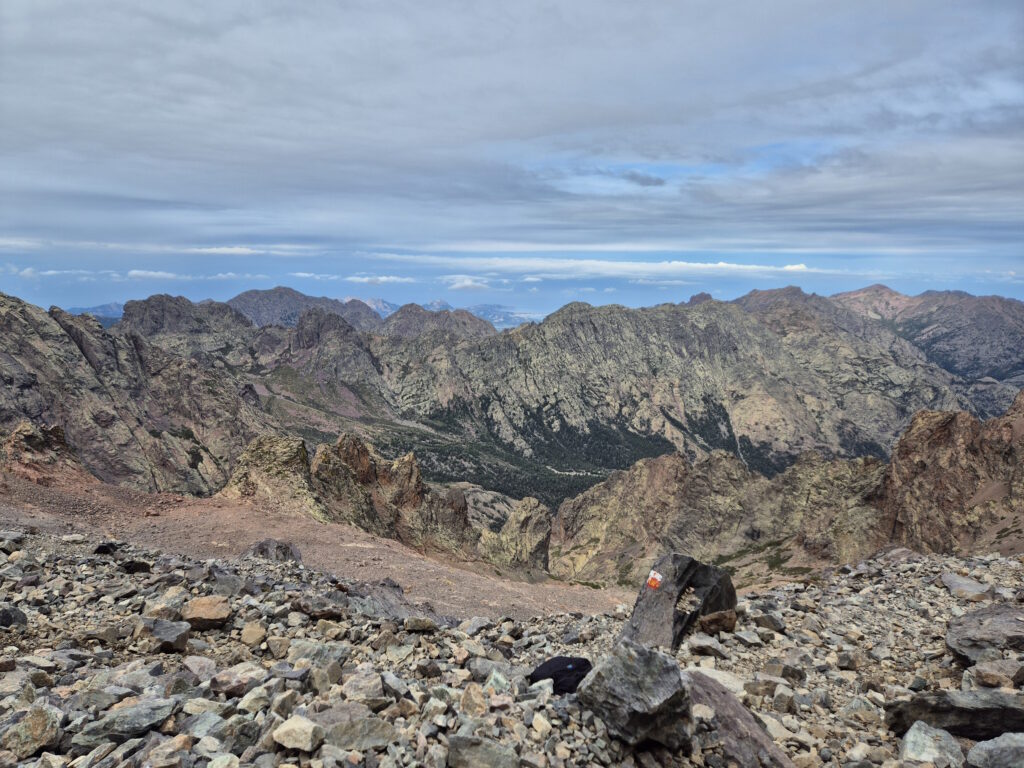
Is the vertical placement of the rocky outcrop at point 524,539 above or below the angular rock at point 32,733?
below

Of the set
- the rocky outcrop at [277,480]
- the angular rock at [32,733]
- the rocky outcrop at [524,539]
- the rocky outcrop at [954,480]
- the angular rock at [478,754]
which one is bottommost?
the rocky outcrop at [524,539]

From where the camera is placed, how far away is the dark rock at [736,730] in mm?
10672

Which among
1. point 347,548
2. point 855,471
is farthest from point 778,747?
point 855,471

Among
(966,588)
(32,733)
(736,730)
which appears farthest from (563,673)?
(966,588)

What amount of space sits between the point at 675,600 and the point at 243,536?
2653 cm

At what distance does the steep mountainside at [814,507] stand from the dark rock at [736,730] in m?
61.5

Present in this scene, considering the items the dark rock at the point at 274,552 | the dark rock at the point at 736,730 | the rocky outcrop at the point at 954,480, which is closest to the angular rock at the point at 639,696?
the dark rock at the point at 736,730

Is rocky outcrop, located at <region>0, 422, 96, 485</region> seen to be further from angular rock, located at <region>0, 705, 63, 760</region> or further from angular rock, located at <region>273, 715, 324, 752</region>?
angular rock, located at <region>273, 715, 324, 752</region>

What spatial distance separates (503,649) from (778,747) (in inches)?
300

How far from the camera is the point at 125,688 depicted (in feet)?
35.7

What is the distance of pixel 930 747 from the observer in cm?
1091

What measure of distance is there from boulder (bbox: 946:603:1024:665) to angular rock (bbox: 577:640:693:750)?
8759mm

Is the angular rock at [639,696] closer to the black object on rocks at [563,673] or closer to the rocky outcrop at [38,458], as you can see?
the black object on rocks at [563,673]

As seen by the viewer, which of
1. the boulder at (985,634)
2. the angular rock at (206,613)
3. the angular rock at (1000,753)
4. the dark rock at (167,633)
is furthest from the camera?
the angular rock at (206,613)
